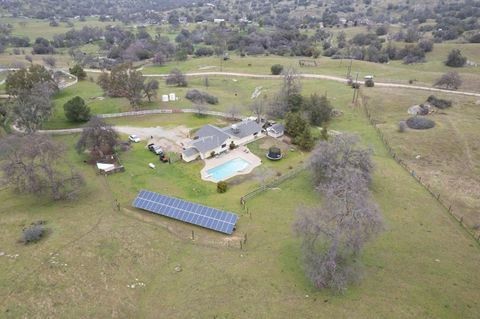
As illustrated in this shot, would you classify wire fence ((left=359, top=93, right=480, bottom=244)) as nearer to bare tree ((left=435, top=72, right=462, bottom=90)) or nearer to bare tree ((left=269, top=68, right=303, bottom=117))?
bare tree ((left=269, top=68, right=303, bottom=117))

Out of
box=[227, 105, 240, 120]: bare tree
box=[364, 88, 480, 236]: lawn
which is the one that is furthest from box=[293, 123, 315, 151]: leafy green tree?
box=[227, 105, 240, 120]: bare tree

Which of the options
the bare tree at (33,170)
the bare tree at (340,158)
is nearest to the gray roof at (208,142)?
the bare tree at (340,158)

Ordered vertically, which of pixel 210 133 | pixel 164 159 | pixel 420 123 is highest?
pixel 420 123

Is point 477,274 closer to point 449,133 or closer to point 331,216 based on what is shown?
point 331,216

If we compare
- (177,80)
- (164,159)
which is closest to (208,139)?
(164,159)

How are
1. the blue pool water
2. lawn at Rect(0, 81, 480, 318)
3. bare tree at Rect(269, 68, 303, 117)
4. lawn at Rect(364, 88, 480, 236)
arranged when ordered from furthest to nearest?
bare tree at Rect(269, 68, 303, 117) < the blue pool water < lawn at Rect(364, 88, 480, 236) < lawn at Rect(0, 81, 480, 318)

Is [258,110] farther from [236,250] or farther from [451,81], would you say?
[451,81]

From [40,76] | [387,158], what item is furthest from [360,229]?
[40,76]
